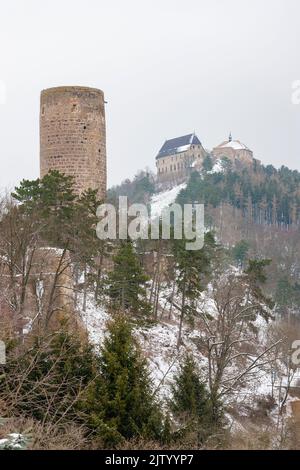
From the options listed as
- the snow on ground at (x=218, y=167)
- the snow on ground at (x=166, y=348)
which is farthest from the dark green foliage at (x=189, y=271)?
the snow on ground at (x=218, y=167)

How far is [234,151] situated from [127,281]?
361 feet

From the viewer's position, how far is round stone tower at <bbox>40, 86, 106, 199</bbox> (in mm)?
30750

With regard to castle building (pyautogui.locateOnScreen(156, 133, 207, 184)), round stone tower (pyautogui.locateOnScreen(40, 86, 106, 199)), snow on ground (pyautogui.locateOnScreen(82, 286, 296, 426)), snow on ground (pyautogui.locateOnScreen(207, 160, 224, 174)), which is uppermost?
castle building (pyautogui.locateOnScreen(156, 133, 207, 184))

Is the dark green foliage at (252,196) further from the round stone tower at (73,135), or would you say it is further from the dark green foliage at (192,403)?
the dark green foliage at (192,403)

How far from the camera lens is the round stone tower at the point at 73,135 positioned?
30750mm

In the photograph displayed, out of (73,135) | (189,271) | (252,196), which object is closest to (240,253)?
(252,196)

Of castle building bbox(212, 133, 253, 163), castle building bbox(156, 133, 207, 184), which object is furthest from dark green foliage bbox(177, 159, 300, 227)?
castle building bbox(212, 133, 253, 163)

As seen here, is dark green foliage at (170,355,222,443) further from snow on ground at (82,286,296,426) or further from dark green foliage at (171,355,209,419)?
snow on ground at (82,286,296,426)

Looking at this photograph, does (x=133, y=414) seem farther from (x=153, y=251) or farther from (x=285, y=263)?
(x=285, y=263)

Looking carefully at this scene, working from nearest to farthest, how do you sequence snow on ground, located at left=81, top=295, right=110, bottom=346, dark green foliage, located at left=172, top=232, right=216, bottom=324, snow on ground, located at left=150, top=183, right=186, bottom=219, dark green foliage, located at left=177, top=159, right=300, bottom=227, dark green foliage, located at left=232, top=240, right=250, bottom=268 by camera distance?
snow on ground, located at left=81, top=295, right=110, bottom=346, dark green foliage, located at left=172, top=232, right=216, bottom=324, dark green foliage, located at left=232, top=240, right=250, bottom=268, dark green foliage, located at left=177, top=159, right=300, bottom=227, snow on ground, located at left=150, top=183, right=186, bottom=219

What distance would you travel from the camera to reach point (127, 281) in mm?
27312

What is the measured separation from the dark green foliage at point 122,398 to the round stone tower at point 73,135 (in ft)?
51.5

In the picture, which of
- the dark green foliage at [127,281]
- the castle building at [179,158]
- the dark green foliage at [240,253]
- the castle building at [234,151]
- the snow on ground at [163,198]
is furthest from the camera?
the castle building at [234,151]

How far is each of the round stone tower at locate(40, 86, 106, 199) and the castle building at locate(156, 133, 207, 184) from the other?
316 ft
